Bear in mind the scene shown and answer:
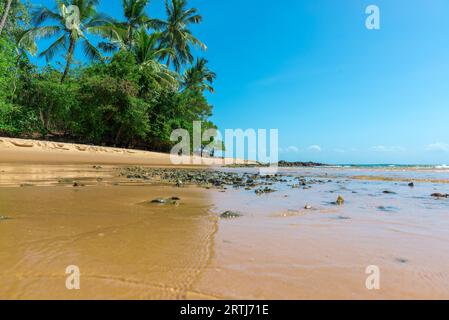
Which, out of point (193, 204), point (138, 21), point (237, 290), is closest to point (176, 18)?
point (138, 21)

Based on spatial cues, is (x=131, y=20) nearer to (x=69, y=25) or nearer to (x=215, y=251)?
(x=69, y=25)

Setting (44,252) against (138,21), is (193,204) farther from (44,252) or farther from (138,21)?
(138,21)

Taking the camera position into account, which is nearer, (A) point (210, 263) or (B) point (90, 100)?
(A) point (210, 263)

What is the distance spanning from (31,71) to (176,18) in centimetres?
1244

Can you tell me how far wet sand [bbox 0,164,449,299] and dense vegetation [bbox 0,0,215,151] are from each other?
16.2m

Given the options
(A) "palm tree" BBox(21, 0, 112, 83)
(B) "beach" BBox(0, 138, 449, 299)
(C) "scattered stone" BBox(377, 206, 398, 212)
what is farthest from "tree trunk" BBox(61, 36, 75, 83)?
(C) "scattered stone" BBox(377, 206, 398, 212)

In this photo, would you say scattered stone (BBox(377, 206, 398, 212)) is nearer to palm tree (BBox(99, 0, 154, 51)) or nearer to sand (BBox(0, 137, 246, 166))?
sand (BBox(0, 137, 246, 166))

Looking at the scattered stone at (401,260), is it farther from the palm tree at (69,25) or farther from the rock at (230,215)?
the palm tree at (69,25)

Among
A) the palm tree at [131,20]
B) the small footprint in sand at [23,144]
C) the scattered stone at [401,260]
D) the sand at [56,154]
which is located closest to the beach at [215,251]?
the scattered stone at [401,260]

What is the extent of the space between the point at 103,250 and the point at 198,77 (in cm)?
3123

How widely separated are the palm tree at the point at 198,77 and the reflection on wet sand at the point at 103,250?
28.4 m

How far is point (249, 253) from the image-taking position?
4.60 feet

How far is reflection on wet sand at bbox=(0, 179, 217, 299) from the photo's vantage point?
3.14 ft
